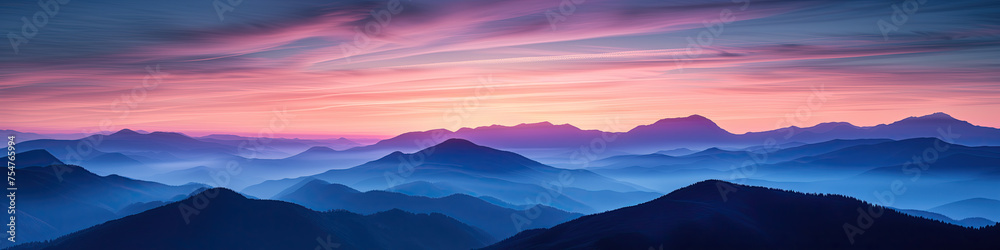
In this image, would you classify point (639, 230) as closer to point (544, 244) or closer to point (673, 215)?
point (673, 215)

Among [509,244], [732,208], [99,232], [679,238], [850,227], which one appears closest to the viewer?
[679,238]

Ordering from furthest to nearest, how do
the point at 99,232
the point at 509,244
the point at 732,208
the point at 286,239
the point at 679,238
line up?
the point at 286,239, the point at 99,232, the point at 509,244, the point at 732,208, the point at 679,238

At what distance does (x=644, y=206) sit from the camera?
12262 centimetres

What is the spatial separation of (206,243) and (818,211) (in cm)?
16623

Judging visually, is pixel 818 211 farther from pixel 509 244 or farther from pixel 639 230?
pixel 509 244

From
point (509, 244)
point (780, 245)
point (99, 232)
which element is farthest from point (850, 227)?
point (99, 232)

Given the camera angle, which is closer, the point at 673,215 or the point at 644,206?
the point at 673,215

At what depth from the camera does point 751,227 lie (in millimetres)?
104438

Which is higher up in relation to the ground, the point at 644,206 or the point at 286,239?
the point at 286,239

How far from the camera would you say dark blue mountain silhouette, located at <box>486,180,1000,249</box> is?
320ft

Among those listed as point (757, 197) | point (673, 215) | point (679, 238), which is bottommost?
point (679, 238)

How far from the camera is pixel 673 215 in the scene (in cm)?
10900

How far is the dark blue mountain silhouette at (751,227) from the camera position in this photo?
9756cm

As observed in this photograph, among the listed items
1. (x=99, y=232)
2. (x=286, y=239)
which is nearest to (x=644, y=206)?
(x=286, y=239)
